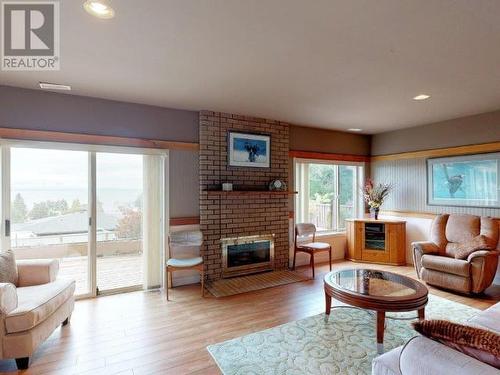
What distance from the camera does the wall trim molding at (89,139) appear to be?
10.3ft

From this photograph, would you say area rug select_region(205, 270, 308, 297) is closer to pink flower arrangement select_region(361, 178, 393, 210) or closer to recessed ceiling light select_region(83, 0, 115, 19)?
pink flower arrangement select_region(361, 178, 393, 210)

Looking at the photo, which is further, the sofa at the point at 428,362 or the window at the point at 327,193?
the window at the point at 327,193

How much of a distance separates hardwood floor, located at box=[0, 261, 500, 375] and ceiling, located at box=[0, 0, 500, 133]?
257 cm

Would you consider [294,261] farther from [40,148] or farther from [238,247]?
[40,148]

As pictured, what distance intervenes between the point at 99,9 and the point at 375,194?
5.23m

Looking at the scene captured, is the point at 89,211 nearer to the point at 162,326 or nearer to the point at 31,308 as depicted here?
the point at 31,308

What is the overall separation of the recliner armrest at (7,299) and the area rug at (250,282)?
81.5 inches

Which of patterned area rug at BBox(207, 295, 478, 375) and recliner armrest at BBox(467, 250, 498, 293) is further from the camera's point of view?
recliner armrest at BBox(467, 250, 498, 293)

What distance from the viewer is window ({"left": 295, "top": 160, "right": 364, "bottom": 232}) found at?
536 centimetres

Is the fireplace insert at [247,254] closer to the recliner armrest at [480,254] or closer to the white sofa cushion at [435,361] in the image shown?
the recliner armrest at [480,254]

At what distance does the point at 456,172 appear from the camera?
451 cm

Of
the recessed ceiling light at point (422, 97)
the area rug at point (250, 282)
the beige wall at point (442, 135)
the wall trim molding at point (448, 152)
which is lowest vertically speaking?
the area rug at point (250, 282)

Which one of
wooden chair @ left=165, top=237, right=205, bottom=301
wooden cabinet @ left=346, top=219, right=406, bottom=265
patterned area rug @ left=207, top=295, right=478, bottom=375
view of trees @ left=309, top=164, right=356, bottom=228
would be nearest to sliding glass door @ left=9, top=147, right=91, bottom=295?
wooden chair @ left=165, top=237, right=205, bottom=301

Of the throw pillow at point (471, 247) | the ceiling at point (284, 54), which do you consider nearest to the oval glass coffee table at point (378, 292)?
the throw pillow at point (471, 247)
